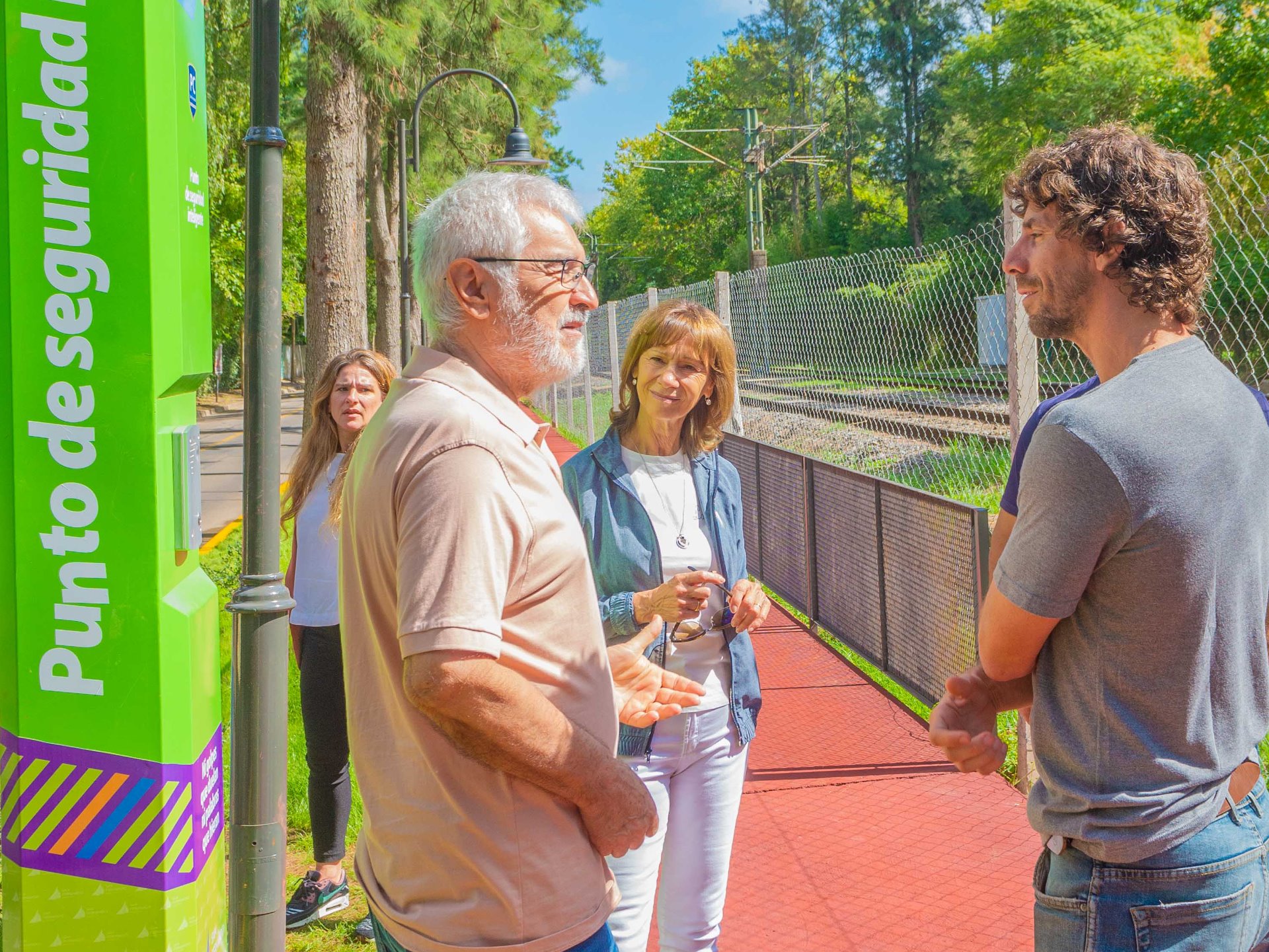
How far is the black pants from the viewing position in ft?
13.3

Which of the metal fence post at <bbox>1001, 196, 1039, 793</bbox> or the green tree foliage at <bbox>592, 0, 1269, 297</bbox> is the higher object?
the green tree foliage at <bbox>592, 0, 1269, 297</bbox>

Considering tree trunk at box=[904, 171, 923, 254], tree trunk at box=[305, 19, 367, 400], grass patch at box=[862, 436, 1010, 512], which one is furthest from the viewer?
tree trunk at box=[904, 171, 923, 254]

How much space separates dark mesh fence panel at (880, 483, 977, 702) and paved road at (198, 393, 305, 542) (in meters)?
3.11

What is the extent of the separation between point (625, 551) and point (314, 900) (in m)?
2.00

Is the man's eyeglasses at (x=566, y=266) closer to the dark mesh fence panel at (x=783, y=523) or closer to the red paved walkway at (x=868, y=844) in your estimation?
the red paved walkway at (x=868, y=844)

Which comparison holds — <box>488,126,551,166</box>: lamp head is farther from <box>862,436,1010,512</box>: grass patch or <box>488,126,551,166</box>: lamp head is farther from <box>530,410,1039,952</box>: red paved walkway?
<box>530,410,1039,952</box>: red paved walkway

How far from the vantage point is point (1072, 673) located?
1841 mm

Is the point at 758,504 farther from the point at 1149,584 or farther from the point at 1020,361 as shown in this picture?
the point at 1149,584

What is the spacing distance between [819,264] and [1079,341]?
201 inches

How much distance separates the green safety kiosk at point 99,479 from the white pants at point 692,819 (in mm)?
1158

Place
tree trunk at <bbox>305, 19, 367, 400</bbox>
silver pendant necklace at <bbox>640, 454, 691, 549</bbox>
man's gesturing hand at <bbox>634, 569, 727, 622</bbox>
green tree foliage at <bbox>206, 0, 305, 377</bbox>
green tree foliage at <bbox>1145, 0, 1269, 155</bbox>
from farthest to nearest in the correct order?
green tree foliage at <bbox>1145, 0, 1269, 155</bbox> → green tree foliage at <bbox>206, 0, 305, 377</bbox> → tree trunk at <bbox>305, 19, 367, 400</bbox> → silver pendant necklace at <bbox>640, 454, 691, 549</bbox> → man's gesturing hand at <bbox>634, 569, 727, 622</bbox>

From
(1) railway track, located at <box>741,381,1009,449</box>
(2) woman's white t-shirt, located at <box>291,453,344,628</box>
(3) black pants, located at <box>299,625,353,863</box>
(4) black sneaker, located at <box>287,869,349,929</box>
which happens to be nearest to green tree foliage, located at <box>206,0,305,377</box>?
(2) woman's white t-shirt, located at <box>291,453,344,628</box>

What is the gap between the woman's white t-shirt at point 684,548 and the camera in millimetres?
3041

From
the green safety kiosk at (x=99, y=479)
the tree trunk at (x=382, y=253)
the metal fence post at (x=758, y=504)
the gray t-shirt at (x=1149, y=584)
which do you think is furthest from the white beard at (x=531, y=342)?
the tree trunk at (x=382, y=253)
